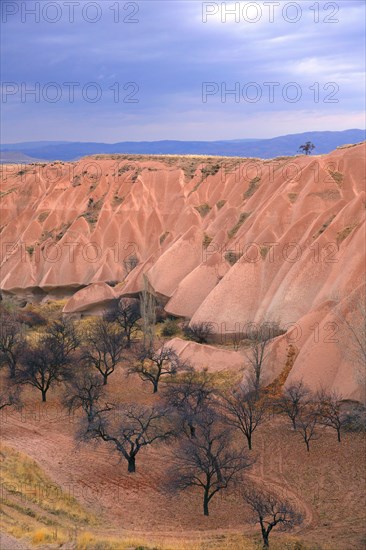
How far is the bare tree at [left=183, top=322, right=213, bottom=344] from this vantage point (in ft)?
128

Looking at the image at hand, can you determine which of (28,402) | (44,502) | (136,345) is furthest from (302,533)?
(136,345)

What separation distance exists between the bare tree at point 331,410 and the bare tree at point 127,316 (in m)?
16.0

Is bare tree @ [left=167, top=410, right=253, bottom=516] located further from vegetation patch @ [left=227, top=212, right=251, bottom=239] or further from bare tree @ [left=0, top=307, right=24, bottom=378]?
vegetation patch @ [left=227, top=212, right=251, bottom=239]

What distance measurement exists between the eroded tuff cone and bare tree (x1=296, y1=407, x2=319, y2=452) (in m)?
1.75

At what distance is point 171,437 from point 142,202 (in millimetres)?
39824

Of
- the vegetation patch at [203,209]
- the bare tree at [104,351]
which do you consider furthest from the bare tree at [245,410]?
the vegetation patch at [203,209]

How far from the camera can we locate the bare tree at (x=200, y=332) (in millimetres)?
39109

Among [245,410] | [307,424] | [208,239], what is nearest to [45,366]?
[245,410]

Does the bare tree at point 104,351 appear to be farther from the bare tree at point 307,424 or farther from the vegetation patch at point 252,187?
the vegetation patch at point 252,187

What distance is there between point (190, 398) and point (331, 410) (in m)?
6.44

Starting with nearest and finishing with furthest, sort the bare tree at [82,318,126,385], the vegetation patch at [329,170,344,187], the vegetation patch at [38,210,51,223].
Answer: the bare tree at [82,318,126,385] < the vegetation patch at [329,170,344,187] < the vegetation patch at [38,210,51,223]

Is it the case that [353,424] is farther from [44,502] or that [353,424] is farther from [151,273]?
[151,273]

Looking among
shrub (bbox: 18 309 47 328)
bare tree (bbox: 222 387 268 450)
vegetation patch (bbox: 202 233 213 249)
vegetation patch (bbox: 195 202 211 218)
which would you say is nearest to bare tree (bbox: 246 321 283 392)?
bare tree (bbox: 222 387 268 450)

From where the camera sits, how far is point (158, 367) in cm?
3266
